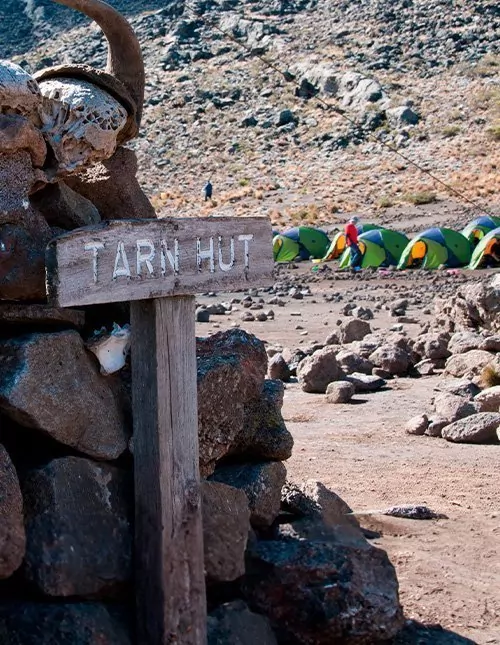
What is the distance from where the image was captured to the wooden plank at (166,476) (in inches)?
166

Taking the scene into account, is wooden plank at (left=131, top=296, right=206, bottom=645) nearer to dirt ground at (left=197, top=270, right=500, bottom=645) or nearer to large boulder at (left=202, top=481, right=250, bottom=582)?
large boulder at (left=202, top=481, right=250, bottom=582)

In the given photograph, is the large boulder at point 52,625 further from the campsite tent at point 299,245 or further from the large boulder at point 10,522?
the campsite tent at point 299,245

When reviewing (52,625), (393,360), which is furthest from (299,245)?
(52,625)

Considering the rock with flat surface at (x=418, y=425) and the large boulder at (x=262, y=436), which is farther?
the rock with flat surface at (x=418, y=425)

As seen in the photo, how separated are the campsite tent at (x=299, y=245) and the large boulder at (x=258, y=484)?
26343 mm

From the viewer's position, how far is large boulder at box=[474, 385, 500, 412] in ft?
32.5

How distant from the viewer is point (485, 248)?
27.3m

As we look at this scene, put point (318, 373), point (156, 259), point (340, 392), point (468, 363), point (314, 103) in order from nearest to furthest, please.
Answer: point (156, 259) → point (340, 392) → point (318, 373) → point (468, 363) → point (314, 103)

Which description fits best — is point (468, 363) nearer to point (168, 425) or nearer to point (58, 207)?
point (58, 207)

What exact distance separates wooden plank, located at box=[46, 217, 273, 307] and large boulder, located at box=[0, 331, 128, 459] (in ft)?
1.37

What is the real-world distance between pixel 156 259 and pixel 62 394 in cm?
61

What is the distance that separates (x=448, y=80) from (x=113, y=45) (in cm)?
5522

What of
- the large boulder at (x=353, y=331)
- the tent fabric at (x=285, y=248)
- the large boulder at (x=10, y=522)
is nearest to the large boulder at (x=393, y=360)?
the large boulder at (x=353, y=331)

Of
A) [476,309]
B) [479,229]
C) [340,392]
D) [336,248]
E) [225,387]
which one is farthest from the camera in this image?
[336,248]
